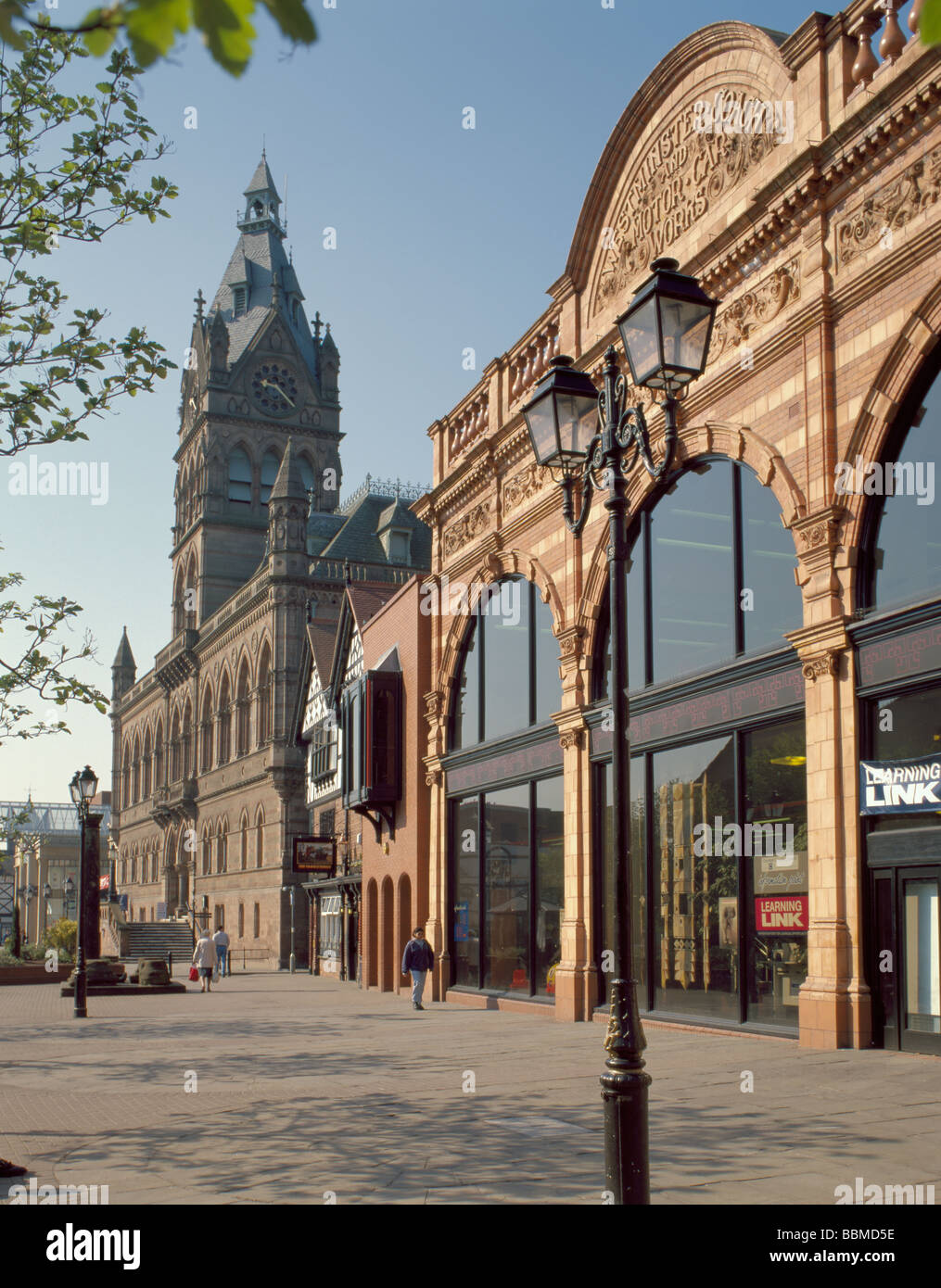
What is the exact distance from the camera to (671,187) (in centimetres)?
1806

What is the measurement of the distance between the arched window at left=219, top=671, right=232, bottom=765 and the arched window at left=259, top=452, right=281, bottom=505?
42.3 ft

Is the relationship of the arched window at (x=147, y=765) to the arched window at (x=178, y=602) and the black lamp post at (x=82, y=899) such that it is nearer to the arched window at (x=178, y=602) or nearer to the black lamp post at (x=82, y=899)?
the arched window at (x=178, y=602)

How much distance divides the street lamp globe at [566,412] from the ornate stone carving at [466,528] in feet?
50.7

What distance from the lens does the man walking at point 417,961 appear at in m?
23.2

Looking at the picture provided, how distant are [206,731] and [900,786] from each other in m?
61.6

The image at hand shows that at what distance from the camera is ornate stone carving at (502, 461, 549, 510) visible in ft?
72.2

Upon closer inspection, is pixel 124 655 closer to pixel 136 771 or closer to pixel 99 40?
pixel 136 771

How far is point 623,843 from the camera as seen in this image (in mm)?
7289

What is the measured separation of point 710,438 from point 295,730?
40.8 m

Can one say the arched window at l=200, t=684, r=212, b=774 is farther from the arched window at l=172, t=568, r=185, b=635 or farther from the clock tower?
the arched window at l=172, t=568, r=185, b=635

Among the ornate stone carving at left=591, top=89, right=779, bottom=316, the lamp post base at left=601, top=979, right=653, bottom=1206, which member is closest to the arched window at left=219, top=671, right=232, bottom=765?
the ornate stone carving at left=591, top=89, right=779, bottom=316

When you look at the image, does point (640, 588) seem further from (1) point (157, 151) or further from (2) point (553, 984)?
(1) point (157, 151)

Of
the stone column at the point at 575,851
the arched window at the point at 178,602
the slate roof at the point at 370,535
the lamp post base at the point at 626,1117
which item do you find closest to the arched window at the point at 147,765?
the arched window at the point at 178,602
